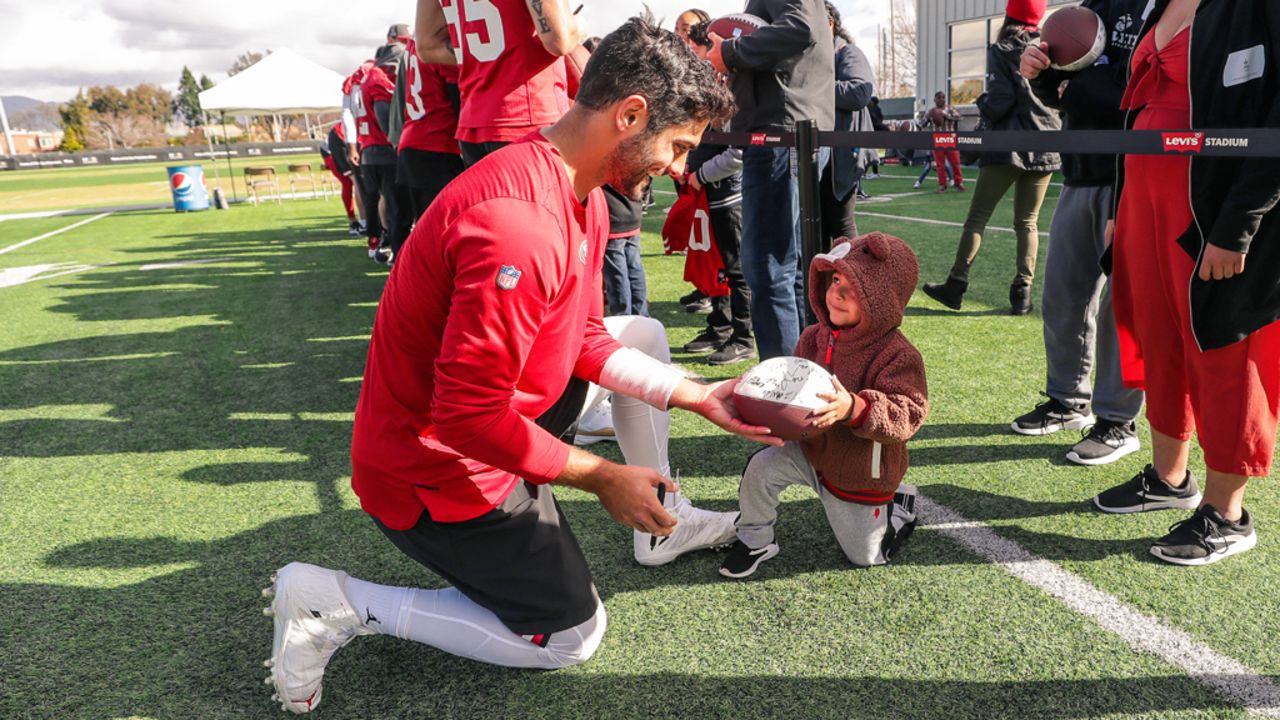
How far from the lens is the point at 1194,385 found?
259 centimetres

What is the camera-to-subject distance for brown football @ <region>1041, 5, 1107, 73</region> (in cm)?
317

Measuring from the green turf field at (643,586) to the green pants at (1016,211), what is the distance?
968mm

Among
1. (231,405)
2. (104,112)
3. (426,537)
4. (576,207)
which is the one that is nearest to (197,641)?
(426,537)

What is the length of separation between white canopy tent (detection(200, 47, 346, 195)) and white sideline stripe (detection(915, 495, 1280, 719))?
18.0m

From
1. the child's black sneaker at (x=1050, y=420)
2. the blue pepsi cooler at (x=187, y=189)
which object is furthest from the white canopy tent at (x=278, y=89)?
the child's black sneaker at (x=1050, y=420)

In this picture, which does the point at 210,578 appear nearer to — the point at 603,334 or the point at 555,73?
the point at 603,334

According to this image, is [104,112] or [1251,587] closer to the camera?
[1251,587]

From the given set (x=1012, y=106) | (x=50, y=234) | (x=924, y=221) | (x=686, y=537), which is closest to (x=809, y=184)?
(x=686, y=537)

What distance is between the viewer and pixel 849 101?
16.6ft

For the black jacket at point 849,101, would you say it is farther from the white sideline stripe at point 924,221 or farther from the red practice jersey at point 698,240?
the white sideline stripe at point 924,221

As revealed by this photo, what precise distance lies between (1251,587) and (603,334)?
82.1 inches

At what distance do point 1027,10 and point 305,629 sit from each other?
17.4 feet

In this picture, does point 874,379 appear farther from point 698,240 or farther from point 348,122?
point 348,122

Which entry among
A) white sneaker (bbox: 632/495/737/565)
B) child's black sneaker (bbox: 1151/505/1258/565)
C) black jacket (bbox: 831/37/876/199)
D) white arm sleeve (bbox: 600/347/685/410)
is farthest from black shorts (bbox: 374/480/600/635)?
black jacket (bbox: 831/37/876/199)
